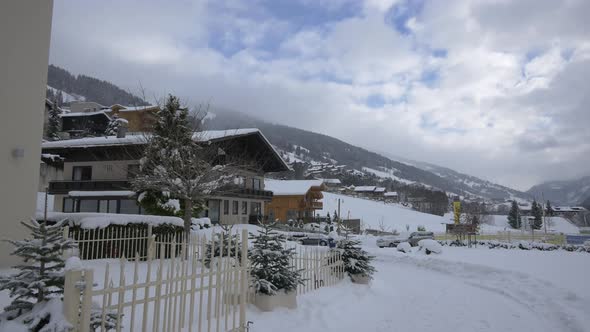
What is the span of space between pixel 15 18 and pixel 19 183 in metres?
4.61

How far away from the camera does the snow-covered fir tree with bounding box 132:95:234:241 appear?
18078 mm

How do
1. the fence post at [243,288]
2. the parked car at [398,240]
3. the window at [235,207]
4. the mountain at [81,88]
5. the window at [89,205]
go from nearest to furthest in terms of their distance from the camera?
the fence post at [243,288]
the parked car at [398,240]
the window at [89,205]
the window at [235,207]
the mountain at [81,88]

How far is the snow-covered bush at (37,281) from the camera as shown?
137 inches

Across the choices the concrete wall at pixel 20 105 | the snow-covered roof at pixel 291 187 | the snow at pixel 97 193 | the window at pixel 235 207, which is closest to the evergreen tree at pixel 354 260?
the concrete wall at pixel 20 105

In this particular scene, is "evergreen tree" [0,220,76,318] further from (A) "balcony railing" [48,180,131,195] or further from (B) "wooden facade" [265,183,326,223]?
(B) "wooden facade" [265,183,326,223]

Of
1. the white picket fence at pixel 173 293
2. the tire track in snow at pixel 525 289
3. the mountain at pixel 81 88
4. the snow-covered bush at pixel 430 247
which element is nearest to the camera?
the white picket fence at pixel 173 293

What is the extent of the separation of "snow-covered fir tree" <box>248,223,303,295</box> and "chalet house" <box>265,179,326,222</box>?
2057 inches

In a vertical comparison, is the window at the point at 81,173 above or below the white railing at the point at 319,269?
above

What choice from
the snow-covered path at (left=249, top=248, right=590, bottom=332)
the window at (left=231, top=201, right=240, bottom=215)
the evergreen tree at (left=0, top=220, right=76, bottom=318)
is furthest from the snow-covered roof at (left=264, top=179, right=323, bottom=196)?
the evergreen tree at (left=0, top=220, right=76, bottom=318)

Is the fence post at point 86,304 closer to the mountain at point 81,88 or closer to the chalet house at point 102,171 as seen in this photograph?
the chalet house at point 102,171

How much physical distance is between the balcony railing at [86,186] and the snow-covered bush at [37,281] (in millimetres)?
31261

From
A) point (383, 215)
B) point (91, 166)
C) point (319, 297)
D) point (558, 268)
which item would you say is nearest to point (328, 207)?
point (383, 215)

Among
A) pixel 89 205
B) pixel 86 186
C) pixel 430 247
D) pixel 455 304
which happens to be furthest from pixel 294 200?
pixel 455 304

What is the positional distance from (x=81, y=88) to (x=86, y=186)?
145693 millimetres
